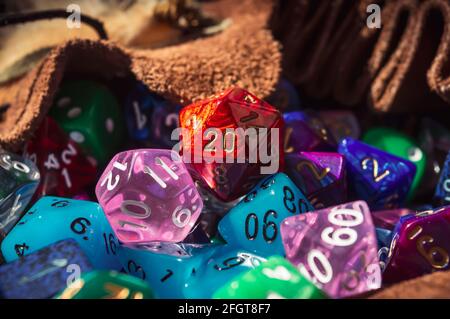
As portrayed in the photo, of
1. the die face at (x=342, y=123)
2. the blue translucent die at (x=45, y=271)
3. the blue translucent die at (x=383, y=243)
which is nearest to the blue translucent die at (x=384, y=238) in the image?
the blue translucent die at (x=383, y=243)

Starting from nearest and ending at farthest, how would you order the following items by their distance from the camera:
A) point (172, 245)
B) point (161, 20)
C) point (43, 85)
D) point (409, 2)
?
1. point (172, 245)
2. point (43, 85)
3. point (409, 2)
4. point (161, 20)

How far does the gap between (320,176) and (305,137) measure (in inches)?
5.0

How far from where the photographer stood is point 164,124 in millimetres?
922

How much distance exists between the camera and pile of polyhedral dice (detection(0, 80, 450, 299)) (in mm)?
602

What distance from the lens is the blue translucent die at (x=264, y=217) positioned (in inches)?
28.0

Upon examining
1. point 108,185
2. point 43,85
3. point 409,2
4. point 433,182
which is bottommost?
point 433,182

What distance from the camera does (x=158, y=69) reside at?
Answer: 2.85 ft

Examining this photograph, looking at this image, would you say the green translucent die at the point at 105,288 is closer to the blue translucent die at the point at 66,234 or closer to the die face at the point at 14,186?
the blue translucent die at the point at 66,234

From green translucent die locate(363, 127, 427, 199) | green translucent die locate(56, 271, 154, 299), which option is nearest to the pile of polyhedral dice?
green translucent die locate(56, 271, 154, 299)

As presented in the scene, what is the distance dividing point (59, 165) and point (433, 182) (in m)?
0.72

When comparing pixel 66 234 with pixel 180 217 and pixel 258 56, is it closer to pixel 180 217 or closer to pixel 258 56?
pixel 180 217

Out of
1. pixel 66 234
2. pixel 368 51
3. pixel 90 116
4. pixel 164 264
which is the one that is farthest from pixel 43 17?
pixel 368 51
